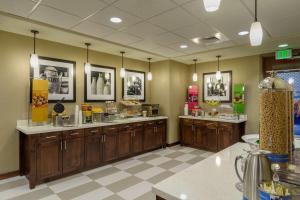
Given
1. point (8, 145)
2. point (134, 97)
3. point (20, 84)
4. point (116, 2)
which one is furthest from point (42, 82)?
point (134, 97)

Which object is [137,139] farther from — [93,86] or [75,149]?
[93,86]

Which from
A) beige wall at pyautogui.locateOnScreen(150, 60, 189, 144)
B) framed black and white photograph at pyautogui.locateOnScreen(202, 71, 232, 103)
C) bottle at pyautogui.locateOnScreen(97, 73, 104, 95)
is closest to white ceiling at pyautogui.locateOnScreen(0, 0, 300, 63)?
bottle at pyautogui.locateOnScreen(97, 73, 104, 95)

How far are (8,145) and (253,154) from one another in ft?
13.4

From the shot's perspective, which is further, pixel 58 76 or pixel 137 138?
Result: pixel 137 138

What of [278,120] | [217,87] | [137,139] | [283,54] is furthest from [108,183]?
[283,54]

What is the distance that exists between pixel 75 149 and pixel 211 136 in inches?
141

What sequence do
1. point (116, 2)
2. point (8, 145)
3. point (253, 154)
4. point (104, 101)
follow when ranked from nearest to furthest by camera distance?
point (253, 154)
point (116, 2)
point (8, 145)
point (104, 101)

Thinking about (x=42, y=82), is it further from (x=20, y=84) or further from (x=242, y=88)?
(x=242, y=88)

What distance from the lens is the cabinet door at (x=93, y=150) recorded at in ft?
12.3

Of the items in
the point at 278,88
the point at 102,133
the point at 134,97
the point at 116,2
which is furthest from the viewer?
the point at 134,97

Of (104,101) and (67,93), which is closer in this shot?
(67,93)

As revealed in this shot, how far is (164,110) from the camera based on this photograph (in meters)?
5.82

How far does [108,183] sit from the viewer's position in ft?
10.6

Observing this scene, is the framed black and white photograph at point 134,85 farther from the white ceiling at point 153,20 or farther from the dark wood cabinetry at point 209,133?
the dark wood cabinetry at point 209,133
